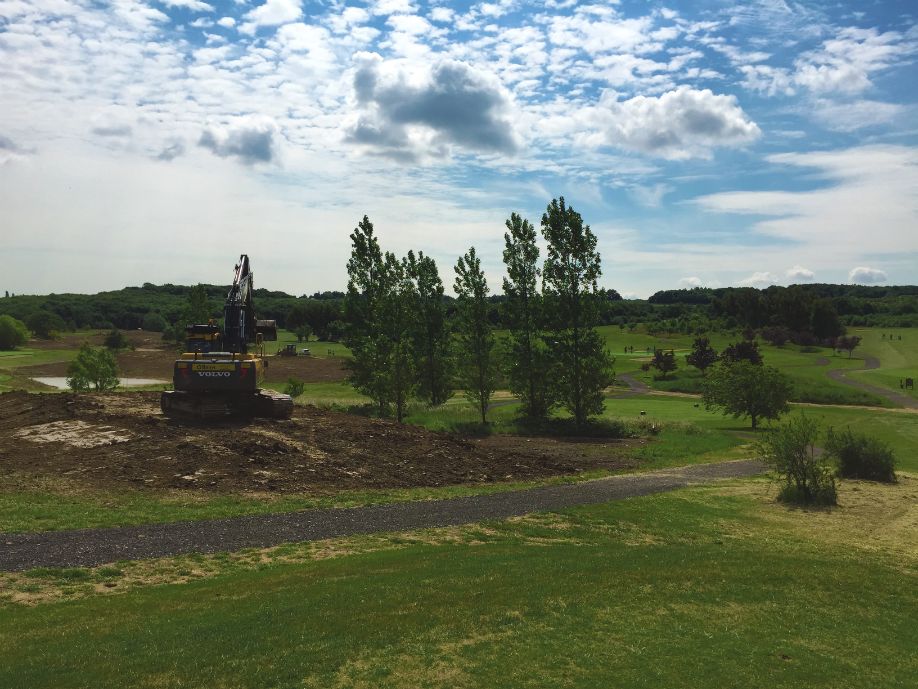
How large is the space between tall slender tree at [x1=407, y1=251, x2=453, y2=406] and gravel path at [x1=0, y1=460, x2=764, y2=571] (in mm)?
42912

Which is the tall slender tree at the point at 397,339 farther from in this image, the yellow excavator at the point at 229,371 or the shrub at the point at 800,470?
the shrub at the point at 800,470

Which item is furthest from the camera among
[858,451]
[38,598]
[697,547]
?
[858,451]

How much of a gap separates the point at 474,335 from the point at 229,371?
1096 inches

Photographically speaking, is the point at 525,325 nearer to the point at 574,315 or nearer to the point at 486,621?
the point at 574,315

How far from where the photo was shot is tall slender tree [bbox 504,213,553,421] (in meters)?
50.0

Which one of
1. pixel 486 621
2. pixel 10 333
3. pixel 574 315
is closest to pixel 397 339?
pixel 574 315

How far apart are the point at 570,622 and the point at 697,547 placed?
7.87 metres

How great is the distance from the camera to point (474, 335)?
5616cm

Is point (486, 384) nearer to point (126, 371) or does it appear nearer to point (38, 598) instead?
point (38, 598)

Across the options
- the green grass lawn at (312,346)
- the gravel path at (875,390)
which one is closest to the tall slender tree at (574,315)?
the gravel path at (875,390)

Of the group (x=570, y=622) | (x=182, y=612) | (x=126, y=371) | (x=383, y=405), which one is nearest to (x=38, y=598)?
(x=182, y=612)

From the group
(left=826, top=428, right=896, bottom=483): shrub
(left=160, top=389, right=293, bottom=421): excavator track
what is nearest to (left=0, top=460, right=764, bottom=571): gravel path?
(left=826, top=428, right=896, bottom=483): shrub

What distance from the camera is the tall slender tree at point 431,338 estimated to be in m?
69.0

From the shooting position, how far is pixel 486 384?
53.8 m
